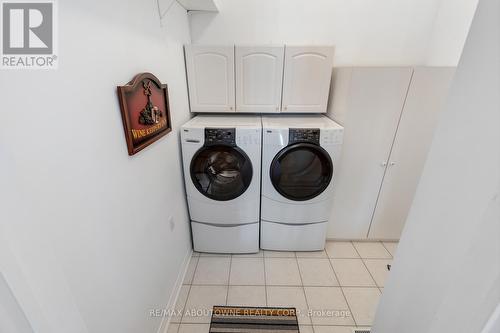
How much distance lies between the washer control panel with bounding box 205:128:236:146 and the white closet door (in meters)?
0.93

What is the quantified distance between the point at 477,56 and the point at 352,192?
170 cm

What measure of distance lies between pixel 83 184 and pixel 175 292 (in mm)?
1316

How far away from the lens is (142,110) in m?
1.12

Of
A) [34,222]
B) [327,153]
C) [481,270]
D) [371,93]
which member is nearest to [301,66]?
[371,93]

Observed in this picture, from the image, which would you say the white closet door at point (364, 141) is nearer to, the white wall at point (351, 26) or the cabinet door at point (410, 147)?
the cabinet door at point (410, 147)

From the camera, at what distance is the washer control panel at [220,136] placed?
1687 millimetres

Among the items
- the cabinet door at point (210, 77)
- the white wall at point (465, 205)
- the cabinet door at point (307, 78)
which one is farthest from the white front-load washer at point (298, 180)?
the white wall at point (465, 205)

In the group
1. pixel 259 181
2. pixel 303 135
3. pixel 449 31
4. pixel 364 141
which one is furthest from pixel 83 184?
pixel 449 31

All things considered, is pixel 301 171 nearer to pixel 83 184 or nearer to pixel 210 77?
pixel 210 77

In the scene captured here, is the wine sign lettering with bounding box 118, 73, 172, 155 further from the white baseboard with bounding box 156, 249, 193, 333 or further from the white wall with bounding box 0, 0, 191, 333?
the white baseboard with bounding box 156, 249, 193, 333

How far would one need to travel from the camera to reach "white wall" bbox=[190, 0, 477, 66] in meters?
2.04

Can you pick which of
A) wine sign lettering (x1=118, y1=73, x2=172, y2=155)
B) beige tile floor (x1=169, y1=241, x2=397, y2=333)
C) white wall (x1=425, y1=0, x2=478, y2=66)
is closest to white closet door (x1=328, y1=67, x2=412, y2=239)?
beige tile floor (x1=169, y1=241, x2=397, y2=333)

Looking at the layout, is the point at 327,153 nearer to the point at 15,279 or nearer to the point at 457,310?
the point at 457,310

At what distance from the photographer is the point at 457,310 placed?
52cm
